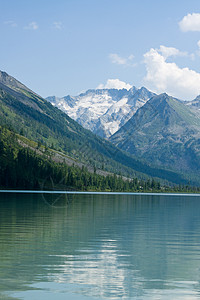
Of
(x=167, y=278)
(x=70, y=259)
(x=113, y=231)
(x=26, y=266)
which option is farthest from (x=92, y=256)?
(x=113, y=231)

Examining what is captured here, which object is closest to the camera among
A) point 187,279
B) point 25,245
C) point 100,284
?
point 100,284

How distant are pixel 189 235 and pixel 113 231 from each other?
12.8m

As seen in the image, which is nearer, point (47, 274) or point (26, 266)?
point (47, 274)

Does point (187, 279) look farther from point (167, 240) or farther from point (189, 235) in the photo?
point (189, 235)

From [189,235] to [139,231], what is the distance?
340 inches

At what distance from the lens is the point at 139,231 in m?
71.7

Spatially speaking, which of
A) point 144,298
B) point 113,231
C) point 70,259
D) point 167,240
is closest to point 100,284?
point 144,298

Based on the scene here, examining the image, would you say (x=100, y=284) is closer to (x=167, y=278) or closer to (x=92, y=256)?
(x=167, y=278)

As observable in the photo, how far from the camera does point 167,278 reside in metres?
35.3

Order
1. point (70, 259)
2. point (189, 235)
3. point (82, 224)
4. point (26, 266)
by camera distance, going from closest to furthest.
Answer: point (26, 266)
point (70, 259)
point (189, 235)
point (82, 224)

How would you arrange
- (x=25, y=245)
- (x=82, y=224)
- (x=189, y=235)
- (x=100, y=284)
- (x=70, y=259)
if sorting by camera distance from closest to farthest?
(x=100, y=284)
(x=70, y=259)
(x=25, y=245)
(x=189, y=235)
(x=82, y=224)

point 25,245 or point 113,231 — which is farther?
point 113,231

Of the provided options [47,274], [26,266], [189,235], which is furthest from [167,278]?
[189,235]

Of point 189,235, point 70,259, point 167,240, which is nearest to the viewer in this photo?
point 70,259
